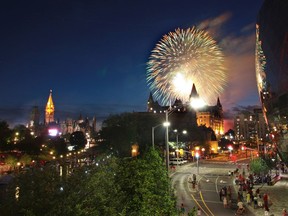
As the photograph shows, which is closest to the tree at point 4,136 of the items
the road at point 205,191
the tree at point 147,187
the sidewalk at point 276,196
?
the road at point 205,191

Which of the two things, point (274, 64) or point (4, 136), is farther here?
point (4, 136)

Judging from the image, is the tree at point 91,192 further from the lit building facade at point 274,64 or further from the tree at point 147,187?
the lit building facade at point 274,64

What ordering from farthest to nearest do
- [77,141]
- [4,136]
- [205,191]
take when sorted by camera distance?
[77,141] < [4,136] < [205,191]

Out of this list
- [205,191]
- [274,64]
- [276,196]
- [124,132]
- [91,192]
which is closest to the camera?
[91,192]

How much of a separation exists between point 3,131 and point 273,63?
259ft

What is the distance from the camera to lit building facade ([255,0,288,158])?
21641 millimetres

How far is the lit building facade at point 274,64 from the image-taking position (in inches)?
852

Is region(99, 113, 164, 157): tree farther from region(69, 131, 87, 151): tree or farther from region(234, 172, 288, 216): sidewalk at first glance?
region(69, 131, 87, 151): tree

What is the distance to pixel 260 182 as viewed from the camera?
145ft

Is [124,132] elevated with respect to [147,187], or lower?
elevated

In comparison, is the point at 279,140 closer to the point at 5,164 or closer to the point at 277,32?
the point at 277,32

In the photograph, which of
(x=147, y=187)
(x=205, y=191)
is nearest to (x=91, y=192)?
(x=147, y=187)

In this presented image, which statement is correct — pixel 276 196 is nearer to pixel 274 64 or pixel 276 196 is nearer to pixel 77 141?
pixel 274 64

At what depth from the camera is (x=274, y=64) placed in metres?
23.0
